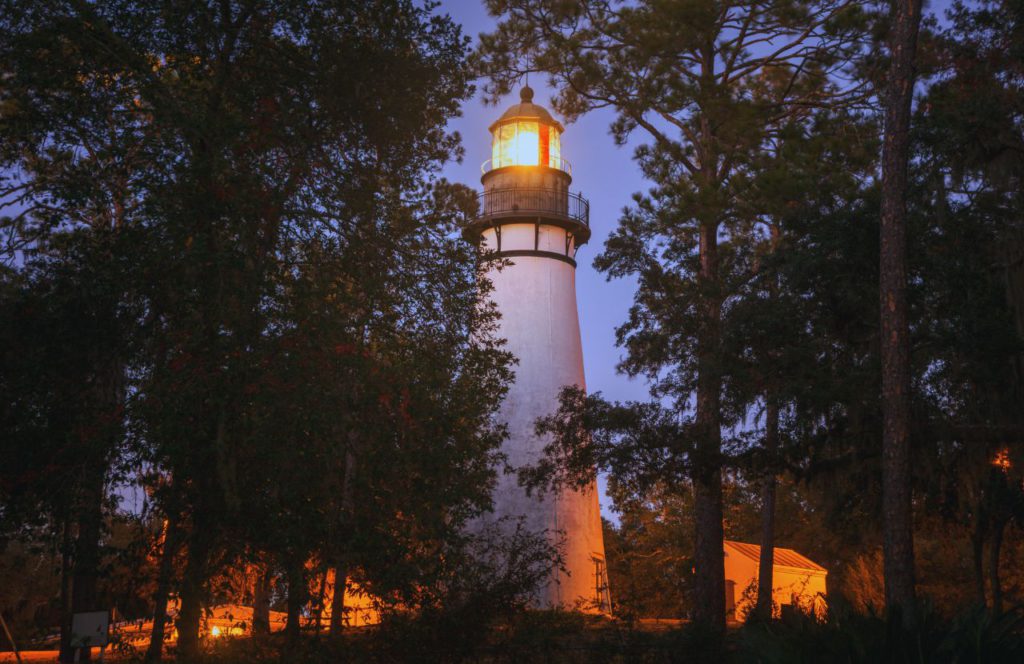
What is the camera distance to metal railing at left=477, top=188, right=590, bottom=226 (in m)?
28.5

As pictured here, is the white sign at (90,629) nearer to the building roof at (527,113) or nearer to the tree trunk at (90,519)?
the tree trunk at (90,519)

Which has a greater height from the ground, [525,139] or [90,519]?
[525,139]

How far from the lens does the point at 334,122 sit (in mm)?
12109

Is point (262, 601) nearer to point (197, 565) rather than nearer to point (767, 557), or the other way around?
point (197, 565)

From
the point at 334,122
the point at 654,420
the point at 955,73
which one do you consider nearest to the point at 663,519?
the point at 654,420

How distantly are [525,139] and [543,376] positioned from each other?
24.7 feet

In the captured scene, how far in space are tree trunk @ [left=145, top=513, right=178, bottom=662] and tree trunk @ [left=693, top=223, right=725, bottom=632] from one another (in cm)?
864

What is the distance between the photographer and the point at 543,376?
27.9 metres

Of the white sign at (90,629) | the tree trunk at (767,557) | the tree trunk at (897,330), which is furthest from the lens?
the tree trunk at (767,557)

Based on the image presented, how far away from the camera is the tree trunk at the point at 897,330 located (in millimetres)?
11188

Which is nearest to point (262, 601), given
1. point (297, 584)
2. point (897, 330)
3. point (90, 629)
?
point (90, 629)

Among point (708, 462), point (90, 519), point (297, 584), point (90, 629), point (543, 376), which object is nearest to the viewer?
point (90, 519)

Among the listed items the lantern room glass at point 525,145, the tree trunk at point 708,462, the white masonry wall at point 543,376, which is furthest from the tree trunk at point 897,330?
the lantern room glass at point 525,145

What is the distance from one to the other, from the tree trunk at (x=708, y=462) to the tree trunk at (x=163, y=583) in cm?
→ 864
